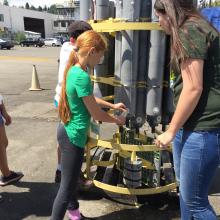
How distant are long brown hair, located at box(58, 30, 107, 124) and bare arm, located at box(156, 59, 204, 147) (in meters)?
0.88

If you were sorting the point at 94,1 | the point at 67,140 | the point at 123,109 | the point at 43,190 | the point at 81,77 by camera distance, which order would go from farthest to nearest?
the point at 43,190, the point at 94,1, the point at 123,109, the point at 67,140, the point at 81,77

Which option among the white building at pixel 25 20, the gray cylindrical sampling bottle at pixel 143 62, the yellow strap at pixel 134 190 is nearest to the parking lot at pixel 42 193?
the yellow strap at pixel 134 190

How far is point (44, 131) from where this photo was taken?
6.89 m

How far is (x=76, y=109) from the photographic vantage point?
2986 mm

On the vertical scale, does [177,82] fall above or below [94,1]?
below

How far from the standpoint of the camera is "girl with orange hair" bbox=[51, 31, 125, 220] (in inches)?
113

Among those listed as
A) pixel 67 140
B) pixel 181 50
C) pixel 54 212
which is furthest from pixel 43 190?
pixel 181 50

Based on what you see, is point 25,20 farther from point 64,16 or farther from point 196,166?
point 196,166

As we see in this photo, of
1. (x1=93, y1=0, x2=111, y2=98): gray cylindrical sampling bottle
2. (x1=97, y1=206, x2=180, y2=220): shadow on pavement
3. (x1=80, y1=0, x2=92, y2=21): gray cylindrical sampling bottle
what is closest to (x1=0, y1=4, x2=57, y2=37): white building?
(x1=80, y1=0, x2=92, y2=21): gray cylindrical sampling bottle

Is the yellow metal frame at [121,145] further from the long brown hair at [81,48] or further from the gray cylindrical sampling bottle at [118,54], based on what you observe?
the long brown hair at [81,48]

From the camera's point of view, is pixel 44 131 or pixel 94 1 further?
pixel 44 131

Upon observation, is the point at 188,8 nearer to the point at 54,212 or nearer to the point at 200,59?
the point at 200,59

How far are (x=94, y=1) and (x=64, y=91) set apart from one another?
1.45 meters

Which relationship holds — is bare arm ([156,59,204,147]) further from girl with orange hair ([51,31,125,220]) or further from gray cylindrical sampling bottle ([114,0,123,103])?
gray cylindrical sampling bottle ([114,0,123,103])
